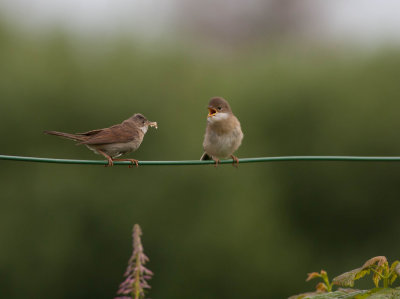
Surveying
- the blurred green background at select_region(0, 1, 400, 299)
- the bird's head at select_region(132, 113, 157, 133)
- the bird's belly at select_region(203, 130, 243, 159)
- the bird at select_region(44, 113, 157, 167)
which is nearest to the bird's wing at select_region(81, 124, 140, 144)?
the bird at select_region(44, 113, 157, 167)

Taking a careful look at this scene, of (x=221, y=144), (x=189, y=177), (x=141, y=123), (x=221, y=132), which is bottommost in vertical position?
(x=221, y=144)

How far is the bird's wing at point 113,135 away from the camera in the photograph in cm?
539

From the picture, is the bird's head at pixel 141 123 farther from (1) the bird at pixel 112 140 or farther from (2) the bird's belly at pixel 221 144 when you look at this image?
(2) the bird's belly at pixel 221 144

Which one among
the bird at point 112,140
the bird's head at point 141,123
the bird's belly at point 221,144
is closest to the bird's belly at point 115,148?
the bird at point 112,140

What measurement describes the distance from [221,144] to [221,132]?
11 cm

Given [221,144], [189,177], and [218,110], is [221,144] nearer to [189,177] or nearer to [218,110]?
[218,110]

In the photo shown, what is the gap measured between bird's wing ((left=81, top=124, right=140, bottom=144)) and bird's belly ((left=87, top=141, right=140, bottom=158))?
0.04 meters

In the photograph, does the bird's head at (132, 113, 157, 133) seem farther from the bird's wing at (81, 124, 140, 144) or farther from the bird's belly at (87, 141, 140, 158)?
the bird's belly at (87, 141, 140, 158)

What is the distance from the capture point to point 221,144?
19.3ft

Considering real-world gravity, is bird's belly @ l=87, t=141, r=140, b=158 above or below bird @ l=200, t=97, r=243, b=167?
below

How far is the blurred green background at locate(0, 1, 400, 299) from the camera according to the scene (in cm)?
796

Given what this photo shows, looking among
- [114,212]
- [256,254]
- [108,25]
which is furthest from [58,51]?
[256,254]

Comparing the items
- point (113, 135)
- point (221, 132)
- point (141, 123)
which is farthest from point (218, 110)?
point (113, 135)

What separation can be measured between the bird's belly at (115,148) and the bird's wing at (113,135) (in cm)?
4
